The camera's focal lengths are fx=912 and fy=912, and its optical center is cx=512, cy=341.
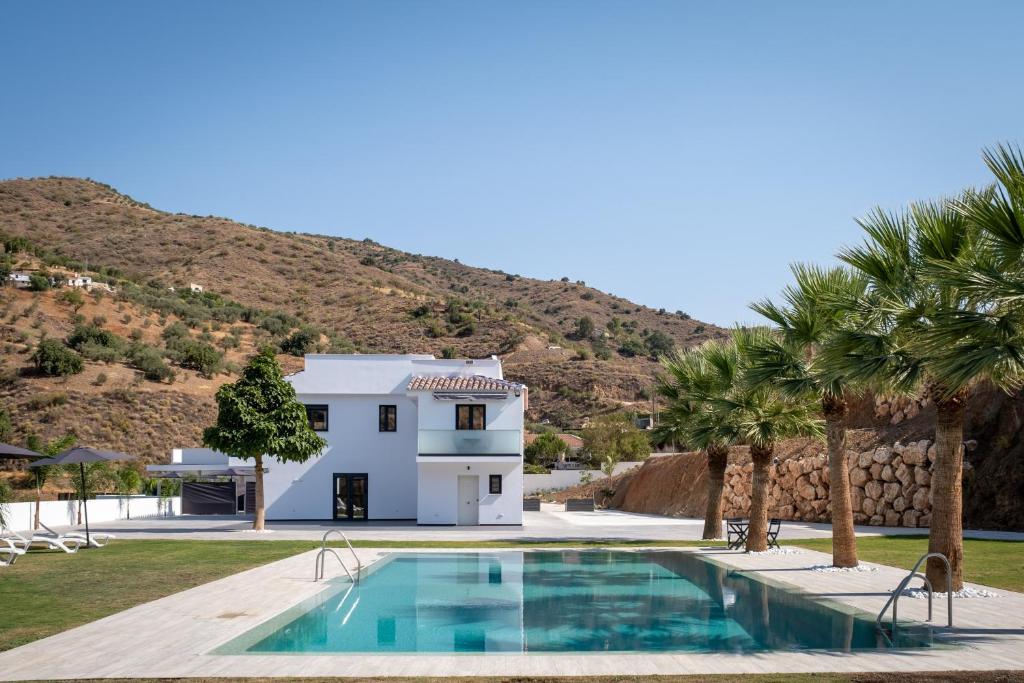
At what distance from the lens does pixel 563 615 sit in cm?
1263

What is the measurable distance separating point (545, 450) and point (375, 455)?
23.8m

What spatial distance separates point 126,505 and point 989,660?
106 ft

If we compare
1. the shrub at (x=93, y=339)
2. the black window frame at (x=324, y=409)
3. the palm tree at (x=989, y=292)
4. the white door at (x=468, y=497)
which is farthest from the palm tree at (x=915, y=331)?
the shrub at (x=93, y=339)

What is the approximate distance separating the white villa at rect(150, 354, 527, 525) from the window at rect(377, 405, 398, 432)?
35 mm

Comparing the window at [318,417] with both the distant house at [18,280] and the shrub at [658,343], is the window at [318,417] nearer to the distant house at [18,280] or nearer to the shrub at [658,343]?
the distant house at [18,280]

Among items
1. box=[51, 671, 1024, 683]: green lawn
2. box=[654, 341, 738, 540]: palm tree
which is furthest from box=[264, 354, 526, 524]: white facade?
box=[51, 671, 1024, 683]: green lawn

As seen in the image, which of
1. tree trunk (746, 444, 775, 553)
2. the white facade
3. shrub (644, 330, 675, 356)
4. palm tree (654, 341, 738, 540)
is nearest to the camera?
tree trunk (746, 444, 775, 553)

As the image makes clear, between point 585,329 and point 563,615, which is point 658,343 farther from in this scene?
point 563,615

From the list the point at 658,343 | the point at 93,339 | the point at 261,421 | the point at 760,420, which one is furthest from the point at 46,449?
the point at 658,343

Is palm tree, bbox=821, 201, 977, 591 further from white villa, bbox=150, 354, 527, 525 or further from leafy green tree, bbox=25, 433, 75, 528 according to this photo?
leafy green tree, bbox=25, 433, 75, 528

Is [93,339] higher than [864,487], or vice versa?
[93,339]

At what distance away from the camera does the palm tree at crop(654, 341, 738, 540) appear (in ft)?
69.4

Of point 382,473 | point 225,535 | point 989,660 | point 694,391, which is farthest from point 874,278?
point 382,473

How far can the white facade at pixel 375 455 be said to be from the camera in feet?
98.4
